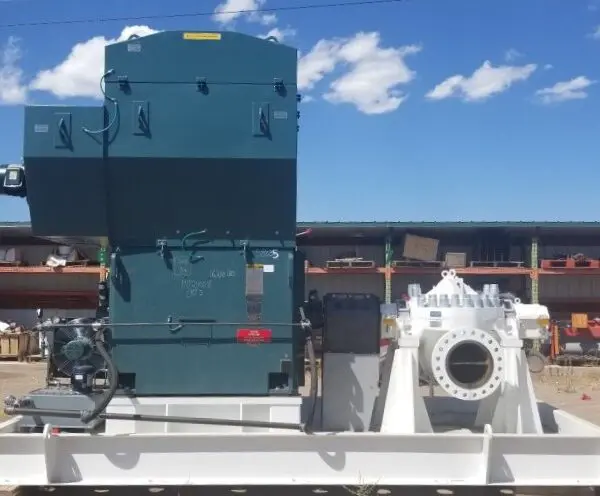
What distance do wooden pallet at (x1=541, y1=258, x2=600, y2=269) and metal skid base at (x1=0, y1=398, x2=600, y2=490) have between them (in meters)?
16.3

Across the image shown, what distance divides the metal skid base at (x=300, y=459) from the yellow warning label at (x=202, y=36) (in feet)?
8.77

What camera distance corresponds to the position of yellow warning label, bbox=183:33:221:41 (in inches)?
189

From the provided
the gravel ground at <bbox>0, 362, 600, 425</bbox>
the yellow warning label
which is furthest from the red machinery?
the yellow warning label

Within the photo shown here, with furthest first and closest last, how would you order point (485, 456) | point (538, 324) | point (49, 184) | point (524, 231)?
point (524, 231), point (538, 324), point (49, 184), point (485, 456)

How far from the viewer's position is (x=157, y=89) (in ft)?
15.6

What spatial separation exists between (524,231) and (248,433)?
1798 cm

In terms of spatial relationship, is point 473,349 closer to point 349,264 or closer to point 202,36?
point 202,36

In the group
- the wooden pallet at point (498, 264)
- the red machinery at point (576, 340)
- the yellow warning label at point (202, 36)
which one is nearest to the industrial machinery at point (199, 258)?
the yellow warning label at point (202, 36)

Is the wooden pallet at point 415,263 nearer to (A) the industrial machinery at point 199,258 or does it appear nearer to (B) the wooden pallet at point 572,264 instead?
(B) the wooden pallet at point 572,264

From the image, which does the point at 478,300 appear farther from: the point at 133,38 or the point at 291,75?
the point at 133,38

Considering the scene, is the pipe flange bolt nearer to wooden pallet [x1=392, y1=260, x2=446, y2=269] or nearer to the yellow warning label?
the yellow warning label

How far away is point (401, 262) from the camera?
1986 cm

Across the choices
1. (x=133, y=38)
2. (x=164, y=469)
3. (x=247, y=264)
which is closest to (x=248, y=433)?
(x=164, y=469)

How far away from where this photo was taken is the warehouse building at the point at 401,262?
1973 cm
